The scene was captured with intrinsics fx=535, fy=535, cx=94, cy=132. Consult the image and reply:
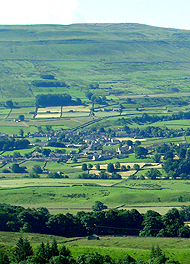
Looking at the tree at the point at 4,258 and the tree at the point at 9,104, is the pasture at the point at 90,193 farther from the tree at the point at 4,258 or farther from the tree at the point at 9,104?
the tree at the point at 9,104

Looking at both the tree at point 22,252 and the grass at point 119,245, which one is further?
the grass at point 119,245

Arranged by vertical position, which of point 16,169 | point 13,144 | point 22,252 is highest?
point 13,144

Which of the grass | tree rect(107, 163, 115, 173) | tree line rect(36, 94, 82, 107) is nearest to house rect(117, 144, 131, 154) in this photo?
tree rect(107, 163, 115, 173)

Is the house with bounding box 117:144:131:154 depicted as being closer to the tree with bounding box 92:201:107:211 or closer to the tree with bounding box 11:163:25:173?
the tree with bounding box 11:163:25:173

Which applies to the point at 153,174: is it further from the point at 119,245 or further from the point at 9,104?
the point at 9,104

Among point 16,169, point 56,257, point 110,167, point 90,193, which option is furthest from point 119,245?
point 16,169

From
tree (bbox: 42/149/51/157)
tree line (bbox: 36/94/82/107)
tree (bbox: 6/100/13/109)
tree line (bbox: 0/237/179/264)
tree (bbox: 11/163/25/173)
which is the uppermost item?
tree line (bbox: 36/94/82/107)

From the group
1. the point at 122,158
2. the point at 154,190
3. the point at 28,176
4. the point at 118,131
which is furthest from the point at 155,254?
the point at 118,131

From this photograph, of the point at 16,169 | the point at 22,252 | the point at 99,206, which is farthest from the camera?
the point at 16,169

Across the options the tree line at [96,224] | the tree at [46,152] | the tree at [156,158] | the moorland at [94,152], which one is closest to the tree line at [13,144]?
the moorland at [94,152]

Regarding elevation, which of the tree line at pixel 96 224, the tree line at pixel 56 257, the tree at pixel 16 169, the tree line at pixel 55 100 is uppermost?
the tree line at pixel 55 100

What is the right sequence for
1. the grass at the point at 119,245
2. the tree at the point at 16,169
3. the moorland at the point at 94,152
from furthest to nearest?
the tree at the point at 16,169 < the moorland at the point at 94,152 < the grass at the point at 119,245

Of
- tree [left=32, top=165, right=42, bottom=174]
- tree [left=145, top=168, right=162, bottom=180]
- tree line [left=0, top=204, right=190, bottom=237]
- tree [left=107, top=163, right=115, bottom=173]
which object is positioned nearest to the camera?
tree line [left=0, top=204, right=190, bottom=237]
